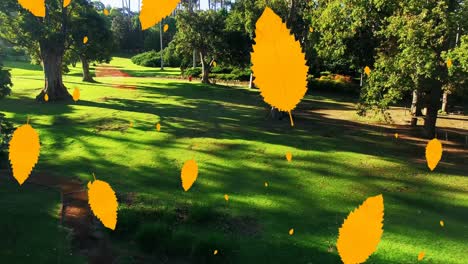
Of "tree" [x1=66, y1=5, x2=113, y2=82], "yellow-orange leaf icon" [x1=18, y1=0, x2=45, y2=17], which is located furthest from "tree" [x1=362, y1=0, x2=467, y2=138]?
"tree" [x1=66, y1=5, x2=113, y2=82]

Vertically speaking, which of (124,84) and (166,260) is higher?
(124,84)

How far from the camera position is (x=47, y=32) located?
1098 inches

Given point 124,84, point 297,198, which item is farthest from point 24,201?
point 124,84

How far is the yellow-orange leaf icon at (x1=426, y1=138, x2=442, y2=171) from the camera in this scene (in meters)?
16.3

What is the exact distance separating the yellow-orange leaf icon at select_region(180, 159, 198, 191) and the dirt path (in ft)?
11.2

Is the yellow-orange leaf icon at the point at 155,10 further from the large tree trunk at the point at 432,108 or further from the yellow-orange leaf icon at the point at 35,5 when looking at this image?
the large tree trunk at the point at 432,108

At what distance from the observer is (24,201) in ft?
38.5

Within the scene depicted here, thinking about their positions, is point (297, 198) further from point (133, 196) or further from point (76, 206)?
point (76, 206)

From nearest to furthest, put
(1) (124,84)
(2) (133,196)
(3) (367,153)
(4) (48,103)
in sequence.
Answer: (2) (133,196), (3) (367,153), (4) (48,103), (1) (124,84)

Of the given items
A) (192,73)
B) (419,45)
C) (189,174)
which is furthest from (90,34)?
(419,45)

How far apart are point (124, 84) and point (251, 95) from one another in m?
15.4

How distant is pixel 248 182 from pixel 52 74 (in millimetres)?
24011

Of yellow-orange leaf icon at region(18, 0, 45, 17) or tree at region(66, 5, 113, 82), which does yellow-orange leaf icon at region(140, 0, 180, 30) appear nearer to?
yellow-orange leaf icon at region(18, 0, 45, 17)

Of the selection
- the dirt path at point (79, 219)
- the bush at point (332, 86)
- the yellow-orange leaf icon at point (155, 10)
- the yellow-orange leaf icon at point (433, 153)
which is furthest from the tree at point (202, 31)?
the yellow-orange leaf icon at point (155, 10)
